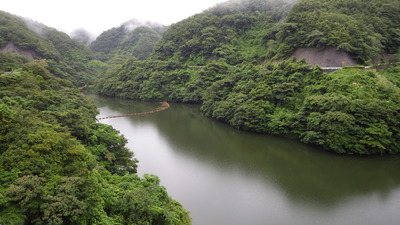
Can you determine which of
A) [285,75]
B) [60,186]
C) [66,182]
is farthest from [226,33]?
[60,186]

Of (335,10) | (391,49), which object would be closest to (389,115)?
(391,49)

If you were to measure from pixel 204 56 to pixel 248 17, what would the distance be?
12.6 meters

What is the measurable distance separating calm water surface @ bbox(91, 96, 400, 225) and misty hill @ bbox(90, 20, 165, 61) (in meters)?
71.6

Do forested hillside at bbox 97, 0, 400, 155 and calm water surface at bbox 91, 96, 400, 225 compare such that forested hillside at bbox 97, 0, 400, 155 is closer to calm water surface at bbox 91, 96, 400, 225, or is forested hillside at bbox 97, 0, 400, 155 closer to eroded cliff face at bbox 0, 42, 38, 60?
calm water surface at bbox 91, 96, 400, 225

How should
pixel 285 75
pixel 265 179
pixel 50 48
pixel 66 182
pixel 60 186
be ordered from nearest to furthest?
pixel 60 186 → pixel 66 182 → pixel 265 179 → pixel 285 75 → pixel 50 48

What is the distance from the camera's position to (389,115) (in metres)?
22.6

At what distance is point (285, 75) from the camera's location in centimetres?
3212

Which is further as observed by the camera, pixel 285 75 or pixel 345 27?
pixel 345 27

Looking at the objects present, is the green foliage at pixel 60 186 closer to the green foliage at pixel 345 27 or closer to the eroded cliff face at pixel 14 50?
the green foliage at pixel 345 27

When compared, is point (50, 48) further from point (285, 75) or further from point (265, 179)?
point (265, 179)

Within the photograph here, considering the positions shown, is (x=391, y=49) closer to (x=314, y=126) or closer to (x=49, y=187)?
(x=314, y=126)

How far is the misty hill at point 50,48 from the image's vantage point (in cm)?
5575

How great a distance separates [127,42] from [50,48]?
42435 mm

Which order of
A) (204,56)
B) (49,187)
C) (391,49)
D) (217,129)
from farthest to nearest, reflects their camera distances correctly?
(204,56), (391,49), (217,129), (49,187)
